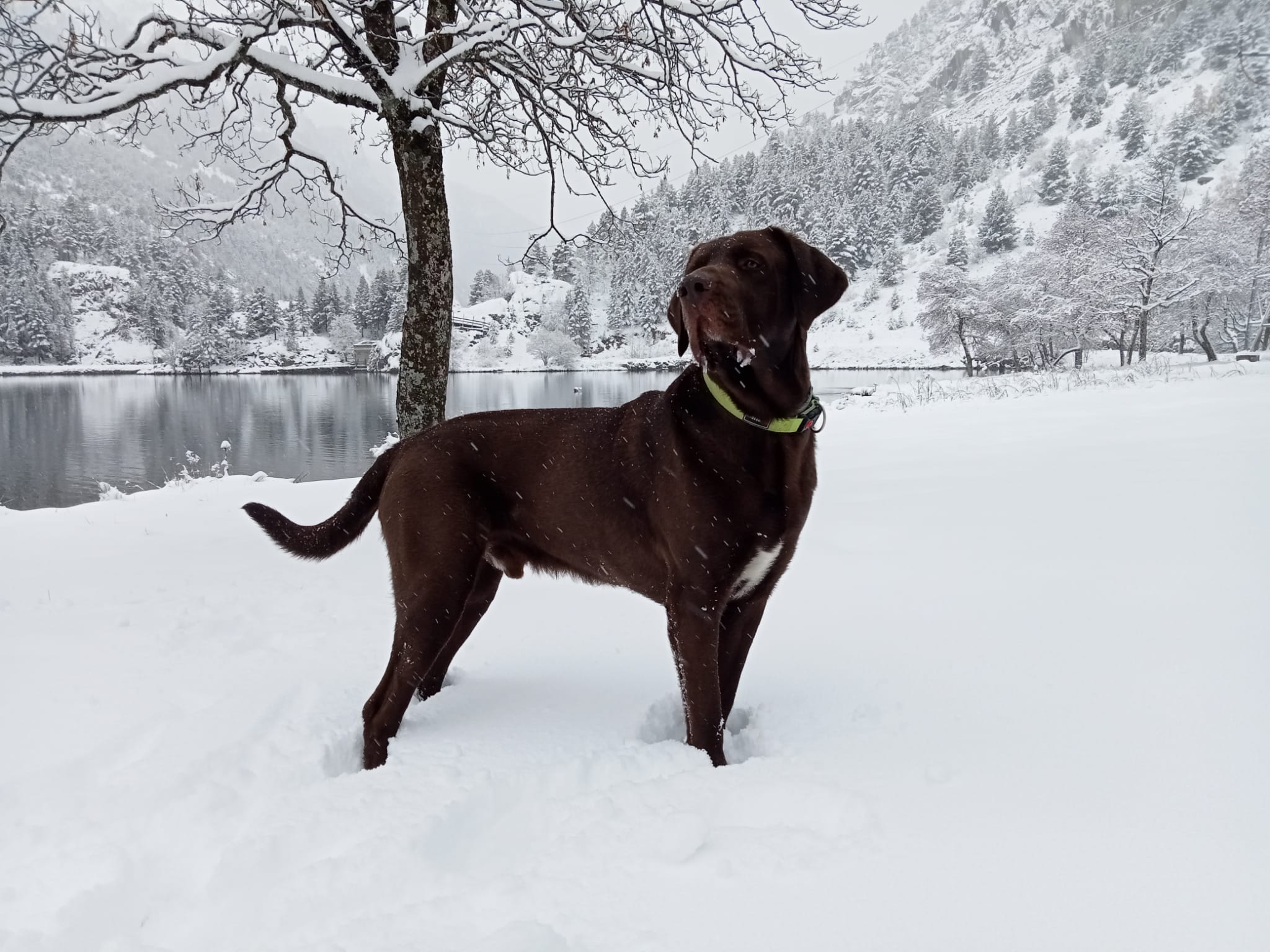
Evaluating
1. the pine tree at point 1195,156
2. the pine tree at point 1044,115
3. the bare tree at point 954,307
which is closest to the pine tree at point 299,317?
the bare tree at point 954,307

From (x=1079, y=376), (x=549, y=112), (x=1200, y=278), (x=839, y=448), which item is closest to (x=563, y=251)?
(x=549, y=112)

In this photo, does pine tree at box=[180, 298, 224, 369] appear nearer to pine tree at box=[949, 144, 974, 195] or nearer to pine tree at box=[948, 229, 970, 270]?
pine tree at box=[948, 229, 970, 270]

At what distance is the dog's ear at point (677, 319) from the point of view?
2.40m

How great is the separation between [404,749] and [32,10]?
23.8 feet

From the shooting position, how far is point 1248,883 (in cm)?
136

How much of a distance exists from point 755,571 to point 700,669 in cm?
38

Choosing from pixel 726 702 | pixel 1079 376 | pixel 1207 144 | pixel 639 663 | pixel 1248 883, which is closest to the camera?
pixel 1248 883

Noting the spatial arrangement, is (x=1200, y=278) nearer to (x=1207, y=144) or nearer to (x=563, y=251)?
(x=563, y=251)

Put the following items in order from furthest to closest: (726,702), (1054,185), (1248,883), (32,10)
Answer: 1. (1054,185)
2. (32,10)
3. (726,702)
4. (1248,883)

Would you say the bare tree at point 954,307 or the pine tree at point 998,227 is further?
the pine tree at point 998,227

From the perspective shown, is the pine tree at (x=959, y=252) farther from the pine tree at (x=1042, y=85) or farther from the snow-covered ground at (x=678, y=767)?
the snow-covered ground at (x=678, y=767)

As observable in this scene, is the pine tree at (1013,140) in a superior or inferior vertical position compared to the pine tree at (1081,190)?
superior

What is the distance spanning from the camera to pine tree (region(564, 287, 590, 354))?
92.9 meters

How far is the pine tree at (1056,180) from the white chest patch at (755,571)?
10750 cm
